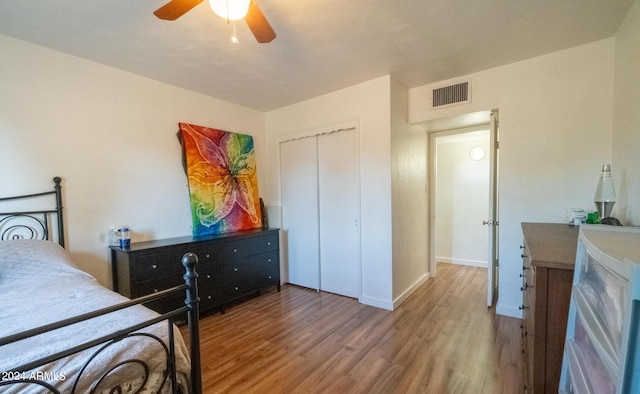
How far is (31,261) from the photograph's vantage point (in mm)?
1773

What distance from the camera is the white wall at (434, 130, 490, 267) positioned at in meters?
4.30

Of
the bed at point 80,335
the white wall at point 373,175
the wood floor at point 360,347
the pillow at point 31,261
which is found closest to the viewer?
the bed at point 80,335

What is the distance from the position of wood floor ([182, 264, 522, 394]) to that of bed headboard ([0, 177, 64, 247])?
5.02ft

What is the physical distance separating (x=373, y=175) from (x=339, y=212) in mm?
679

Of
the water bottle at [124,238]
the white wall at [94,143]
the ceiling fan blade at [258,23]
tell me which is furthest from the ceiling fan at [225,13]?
the water bottle at [124,238]

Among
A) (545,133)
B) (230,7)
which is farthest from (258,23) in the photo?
(545,133)

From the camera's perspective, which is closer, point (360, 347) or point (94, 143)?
point (360, 347)

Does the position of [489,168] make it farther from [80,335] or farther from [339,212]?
[80,335]

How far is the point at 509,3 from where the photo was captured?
175cm

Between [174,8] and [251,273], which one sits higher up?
[174,8]

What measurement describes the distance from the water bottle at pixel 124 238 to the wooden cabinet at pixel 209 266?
0.16 ft

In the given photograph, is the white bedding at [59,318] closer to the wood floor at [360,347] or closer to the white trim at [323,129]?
the wood floor at [360,347]

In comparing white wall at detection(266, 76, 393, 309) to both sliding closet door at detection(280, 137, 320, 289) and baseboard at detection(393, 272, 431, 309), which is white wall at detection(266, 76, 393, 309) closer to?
baseboard at detection(393, 272, 431, 309)

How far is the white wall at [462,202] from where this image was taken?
430 cm
